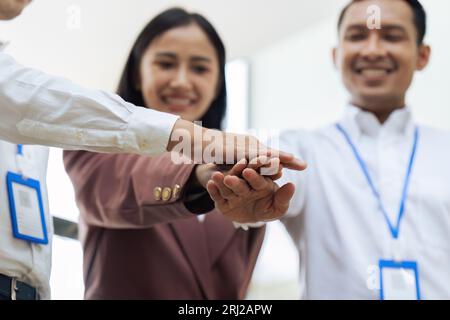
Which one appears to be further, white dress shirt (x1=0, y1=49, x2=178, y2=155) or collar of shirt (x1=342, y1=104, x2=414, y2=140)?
collar of shirt (x1=342, y1=104, x2=414, y2=140)

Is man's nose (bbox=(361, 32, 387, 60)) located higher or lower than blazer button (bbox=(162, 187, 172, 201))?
higher

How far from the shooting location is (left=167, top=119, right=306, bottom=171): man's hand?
0.74 m

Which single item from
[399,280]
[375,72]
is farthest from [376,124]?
[399,280]

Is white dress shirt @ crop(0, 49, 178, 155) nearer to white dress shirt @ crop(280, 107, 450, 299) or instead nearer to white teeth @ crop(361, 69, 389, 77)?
white dress shirt @ crop(280, 107, 450, 299)

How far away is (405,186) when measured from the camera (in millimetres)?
1134

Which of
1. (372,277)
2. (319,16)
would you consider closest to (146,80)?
(372,277)

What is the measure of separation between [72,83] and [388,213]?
58 centimetres

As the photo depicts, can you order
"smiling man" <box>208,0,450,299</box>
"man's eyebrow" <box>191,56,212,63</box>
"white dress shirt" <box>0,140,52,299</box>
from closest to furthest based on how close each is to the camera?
"white dress shirt" <box>0,140,52,299</box> < "smiling man" <box>208,0,450,299</box> < "man's eyebrow" <box>191,56,212,63</box>

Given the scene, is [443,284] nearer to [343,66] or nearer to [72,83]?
[343,66]

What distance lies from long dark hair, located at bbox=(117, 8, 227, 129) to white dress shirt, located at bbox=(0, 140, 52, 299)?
0.24 metres

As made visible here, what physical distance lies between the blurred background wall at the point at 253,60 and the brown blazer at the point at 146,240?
3cm

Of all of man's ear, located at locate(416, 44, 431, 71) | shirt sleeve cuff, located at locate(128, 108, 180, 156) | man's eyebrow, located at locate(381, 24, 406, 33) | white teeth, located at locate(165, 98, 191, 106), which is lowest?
shirt sleeve cuff, located at locate(128, 108, 180, 156)

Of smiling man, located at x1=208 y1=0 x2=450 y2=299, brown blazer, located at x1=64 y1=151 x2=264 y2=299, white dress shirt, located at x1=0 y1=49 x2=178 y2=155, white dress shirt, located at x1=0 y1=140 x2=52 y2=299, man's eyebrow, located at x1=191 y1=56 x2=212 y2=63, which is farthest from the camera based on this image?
man's eyebrow, located at x1=191 y1=56 x2=212 y2=63

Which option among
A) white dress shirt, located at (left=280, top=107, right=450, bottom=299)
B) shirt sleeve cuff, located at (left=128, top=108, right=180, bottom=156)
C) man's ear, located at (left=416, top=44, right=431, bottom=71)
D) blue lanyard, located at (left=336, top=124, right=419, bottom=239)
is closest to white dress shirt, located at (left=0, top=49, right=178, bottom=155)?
shirt sleeve cuff, located at (left=128, top=108, right=180, bottom=156)
